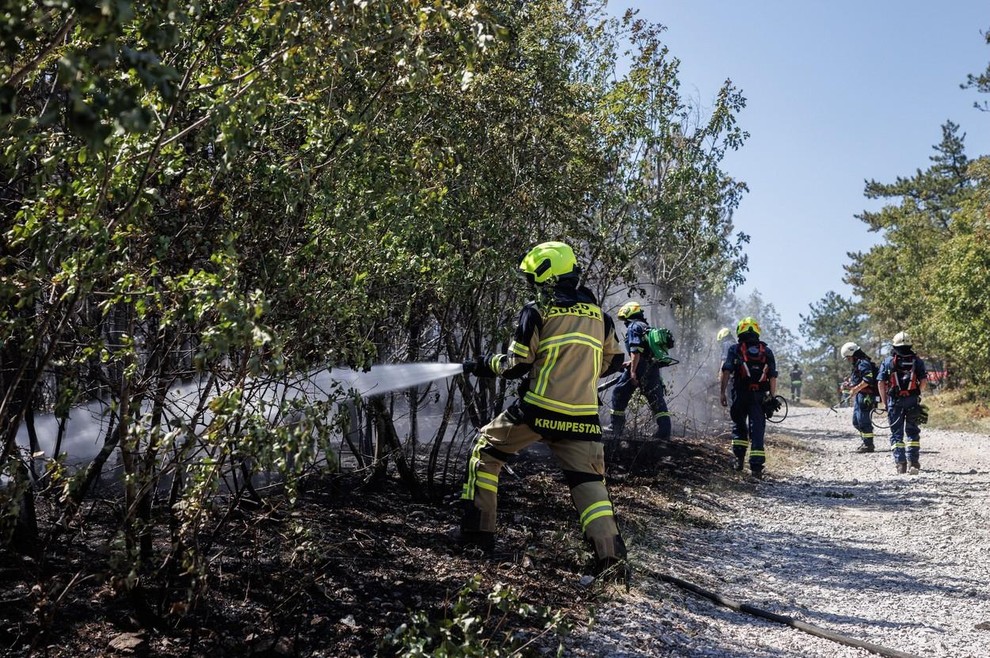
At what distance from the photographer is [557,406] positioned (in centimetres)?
524

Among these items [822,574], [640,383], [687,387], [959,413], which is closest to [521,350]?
[822,574]

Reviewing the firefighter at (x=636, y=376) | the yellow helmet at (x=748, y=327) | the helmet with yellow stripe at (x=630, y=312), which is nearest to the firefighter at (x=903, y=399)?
the yellow helmet at (x=748, y=327)

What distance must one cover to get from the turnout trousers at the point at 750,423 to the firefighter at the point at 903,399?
83.2 inches

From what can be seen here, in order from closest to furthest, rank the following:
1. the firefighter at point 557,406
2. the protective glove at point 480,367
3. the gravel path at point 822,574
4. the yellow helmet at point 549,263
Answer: the gravel path at point 822,574, the firefighter at point 557,406, the yellow helmet at point 549,263, the protective glove at point 480,367

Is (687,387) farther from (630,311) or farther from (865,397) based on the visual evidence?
(630,311)

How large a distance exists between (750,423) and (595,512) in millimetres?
6413

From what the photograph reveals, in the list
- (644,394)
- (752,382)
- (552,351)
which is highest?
(552,351)

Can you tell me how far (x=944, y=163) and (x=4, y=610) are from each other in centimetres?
5009

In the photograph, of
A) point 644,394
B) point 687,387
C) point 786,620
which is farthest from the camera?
point 687,387

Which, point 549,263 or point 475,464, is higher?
point 549,263

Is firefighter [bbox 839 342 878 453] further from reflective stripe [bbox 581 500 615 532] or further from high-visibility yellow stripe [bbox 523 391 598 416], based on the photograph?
reflective stripe [bbox 581 500 615 532]

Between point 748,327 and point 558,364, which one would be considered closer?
point 558,364

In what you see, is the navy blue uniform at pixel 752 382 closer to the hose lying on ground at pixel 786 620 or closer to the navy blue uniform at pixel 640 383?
the navy blue uniform at pixel 640 383

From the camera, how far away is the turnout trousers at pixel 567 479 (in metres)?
5.08
